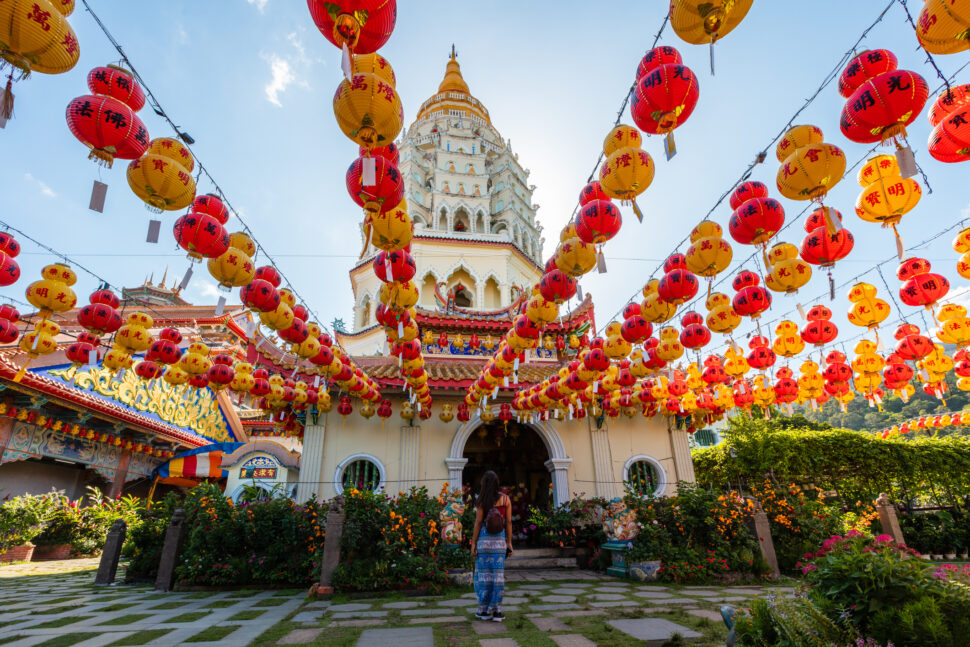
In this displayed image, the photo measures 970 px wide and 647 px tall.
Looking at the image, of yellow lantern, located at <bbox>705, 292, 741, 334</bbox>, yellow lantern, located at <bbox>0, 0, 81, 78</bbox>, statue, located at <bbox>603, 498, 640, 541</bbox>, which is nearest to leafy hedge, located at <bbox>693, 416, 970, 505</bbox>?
statue, located at <bbox>603, 498, 640, 541</bbox>

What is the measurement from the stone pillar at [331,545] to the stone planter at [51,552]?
1099 cm

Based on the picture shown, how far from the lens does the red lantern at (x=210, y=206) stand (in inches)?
201

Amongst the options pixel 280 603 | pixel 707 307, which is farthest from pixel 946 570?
pixel 280 603

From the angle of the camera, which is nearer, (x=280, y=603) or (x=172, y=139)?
(x=172, y=139)

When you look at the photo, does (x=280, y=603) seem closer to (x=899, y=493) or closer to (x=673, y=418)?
(x=673, y=418)

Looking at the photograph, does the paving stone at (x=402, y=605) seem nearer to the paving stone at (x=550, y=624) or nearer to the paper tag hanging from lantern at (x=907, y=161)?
the paving stone at (x=550, y=624)

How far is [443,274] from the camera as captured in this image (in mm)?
17531

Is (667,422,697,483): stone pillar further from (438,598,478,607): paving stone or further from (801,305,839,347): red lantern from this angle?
(438,598,478,607): paving stone

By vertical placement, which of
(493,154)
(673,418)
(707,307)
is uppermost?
(493,154)

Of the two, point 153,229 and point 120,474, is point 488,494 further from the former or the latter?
point 120,474

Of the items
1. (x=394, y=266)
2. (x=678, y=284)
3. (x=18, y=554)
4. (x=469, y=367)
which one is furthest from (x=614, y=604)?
(x=18, y=554)

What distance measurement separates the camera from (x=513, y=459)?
14609mm

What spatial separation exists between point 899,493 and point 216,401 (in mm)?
25118

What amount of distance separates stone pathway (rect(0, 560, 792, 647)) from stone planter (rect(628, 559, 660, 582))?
43 centimetres
